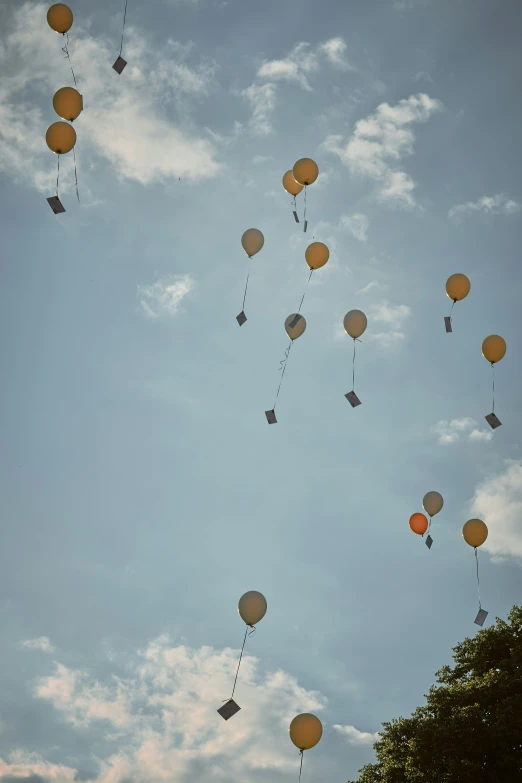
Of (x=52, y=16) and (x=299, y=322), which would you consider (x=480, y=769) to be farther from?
(x=52, y=16)

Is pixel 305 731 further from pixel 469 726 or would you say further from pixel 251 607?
pixel 469 726

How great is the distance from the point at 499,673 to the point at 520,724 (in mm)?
1199

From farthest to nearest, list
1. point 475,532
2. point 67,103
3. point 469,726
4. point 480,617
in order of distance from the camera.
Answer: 1. point 469,726
2. point 475,532
3. point 67,103
4. point 480,617

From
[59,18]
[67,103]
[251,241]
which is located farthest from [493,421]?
[59,18]

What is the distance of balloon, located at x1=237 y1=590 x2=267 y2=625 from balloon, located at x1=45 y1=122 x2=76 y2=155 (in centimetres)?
618

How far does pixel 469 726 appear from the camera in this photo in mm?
12211

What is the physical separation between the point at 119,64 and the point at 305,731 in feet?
27.6

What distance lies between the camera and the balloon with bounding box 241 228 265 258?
1066 centimetres

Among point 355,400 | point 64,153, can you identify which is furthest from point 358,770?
point 64,153

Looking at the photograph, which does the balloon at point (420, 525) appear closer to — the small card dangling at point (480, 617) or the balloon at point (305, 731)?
the small card dangling at point (480, 617)

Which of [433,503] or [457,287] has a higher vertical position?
[457,287]

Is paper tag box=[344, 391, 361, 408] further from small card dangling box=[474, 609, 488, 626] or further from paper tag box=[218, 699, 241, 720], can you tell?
paper tag box=[218, 699, 241, 720]

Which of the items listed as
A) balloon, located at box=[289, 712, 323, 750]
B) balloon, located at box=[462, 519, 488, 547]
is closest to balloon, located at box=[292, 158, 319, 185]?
balloon, located at box=[462, 519, 488, 547]

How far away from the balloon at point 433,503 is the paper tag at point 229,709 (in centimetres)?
514
